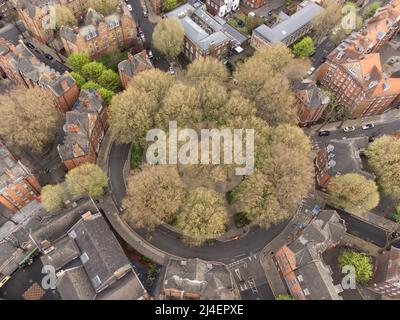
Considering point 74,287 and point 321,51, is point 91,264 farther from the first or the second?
point 321,51

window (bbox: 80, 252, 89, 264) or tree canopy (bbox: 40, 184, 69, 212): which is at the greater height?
tree canopy (bbox: 40, 184, 69, 212)

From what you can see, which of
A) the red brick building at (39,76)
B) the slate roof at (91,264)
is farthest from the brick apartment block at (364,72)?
the slate roof at (91,264)

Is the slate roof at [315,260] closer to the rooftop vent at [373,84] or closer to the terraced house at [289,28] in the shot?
the rooftop vent at [373,84]

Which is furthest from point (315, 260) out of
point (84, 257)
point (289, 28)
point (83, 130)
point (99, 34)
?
point (99, 34)

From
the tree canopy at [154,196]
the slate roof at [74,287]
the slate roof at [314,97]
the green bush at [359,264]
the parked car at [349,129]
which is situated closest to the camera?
the slate roof at [74,287]

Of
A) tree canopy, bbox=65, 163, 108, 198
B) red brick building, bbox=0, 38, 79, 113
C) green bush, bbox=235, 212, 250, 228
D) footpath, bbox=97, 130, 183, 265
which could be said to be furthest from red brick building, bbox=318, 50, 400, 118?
red brick building, bbox=0, 38, 79, 113

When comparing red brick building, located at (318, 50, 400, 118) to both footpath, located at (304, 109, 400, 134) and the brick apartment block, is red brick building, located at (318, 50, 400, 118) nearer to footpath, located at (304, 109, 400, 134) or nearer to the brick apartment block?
the brick apartment block
